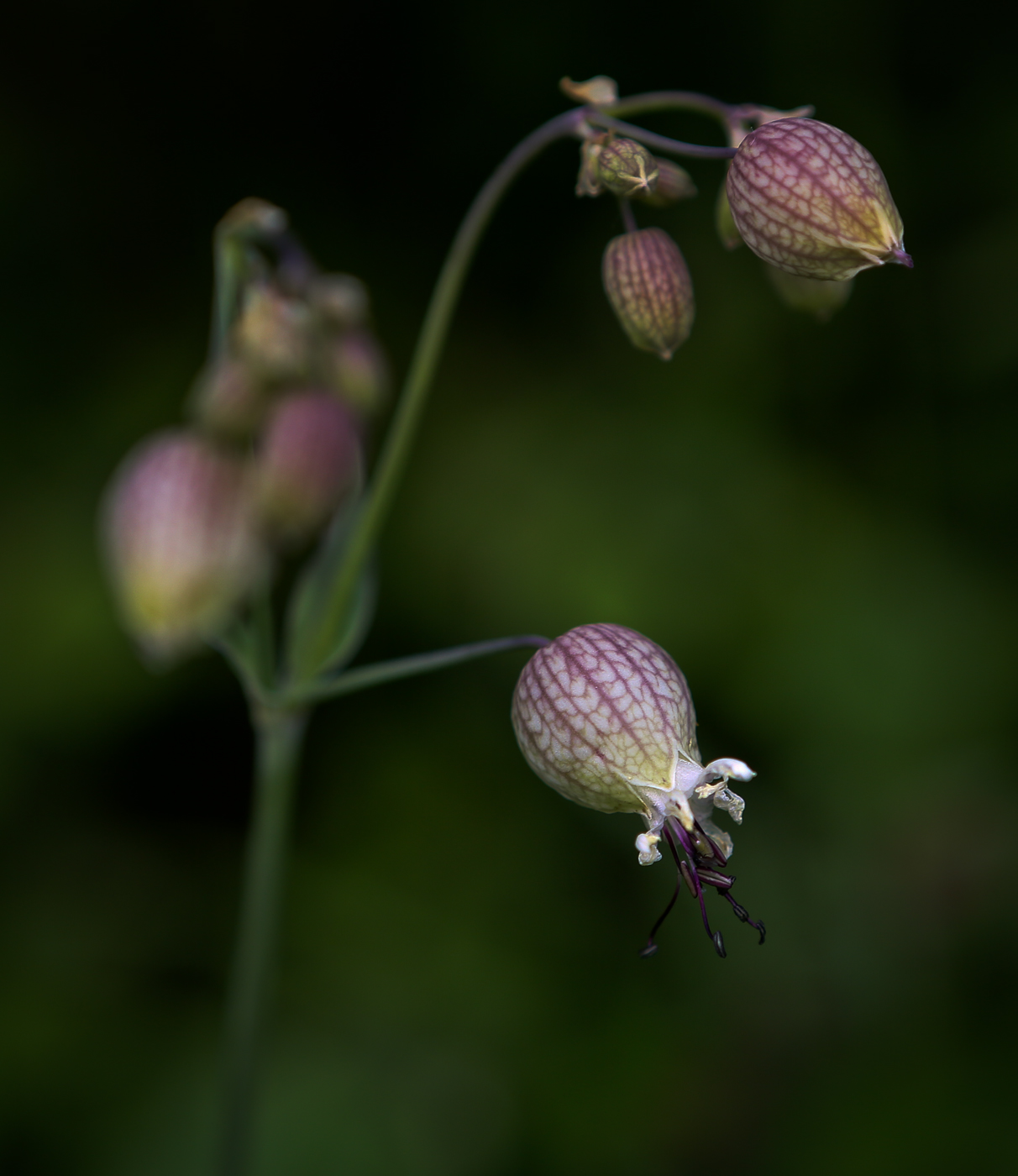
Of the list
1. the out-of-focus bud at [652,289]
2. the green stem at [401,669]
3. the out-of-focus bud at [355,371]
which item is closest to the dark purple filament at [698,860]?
the green stem at [401,669]

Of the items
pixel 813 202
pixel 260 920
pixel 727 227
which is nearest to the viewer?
pixel 813 202

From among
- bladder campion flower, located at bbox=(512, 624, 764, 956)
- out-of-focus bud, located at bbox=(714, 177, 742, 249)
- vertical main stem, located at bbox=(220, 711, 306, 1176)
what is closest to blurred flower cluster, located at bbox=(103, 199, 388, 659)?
vertical main stem, located at bbox=(220, 711, 306, 1176)

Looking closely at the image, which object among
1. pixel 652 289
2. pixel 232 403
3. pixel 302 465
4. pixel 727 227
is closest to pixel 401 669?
pixel 302 465

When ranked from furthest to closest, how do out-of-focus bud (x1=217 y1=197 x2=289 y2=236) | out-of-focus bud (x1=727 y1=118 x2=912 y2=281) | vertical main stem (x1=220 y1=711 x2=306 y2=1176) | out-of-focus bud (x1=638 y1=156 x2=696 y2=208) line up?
vertical main stem (x1=220 y1=711 x2=306 y2=1176) < out-of-focus bud (x1=217 y1=197 x2=289 y2=236) < out-of-focus bud (x1=638 y1=156 x2=696 y2=208) < out-of-focus bud (x1=727 y1=118 x2=912 y2=281)

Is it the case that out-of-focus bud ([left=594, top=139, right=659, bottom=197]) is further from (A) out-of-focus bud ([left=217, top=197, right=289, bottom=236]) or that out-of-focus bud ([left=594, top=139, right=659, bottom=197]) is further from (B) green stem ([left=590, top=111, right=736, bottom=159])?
(A) out-of-focus bud ([left=217, top=197, right=289, bottom=236])

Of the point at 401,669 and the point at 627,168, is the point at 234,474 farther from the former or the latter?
the point at 627,168

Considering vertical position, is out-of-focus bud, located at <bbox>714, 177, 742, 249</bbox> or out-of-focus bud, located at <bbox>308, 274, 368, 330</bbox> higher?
out-of-focus bud, located at <bbox>714, 177, 742, 249</bbox>

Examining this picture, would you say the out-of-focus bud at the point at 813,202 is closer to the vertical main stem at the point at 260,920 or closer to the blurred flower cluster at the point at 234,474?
the blurred flower cluster at the point at 234,474

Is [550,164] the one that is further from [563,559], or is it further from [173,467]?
[173,467]
